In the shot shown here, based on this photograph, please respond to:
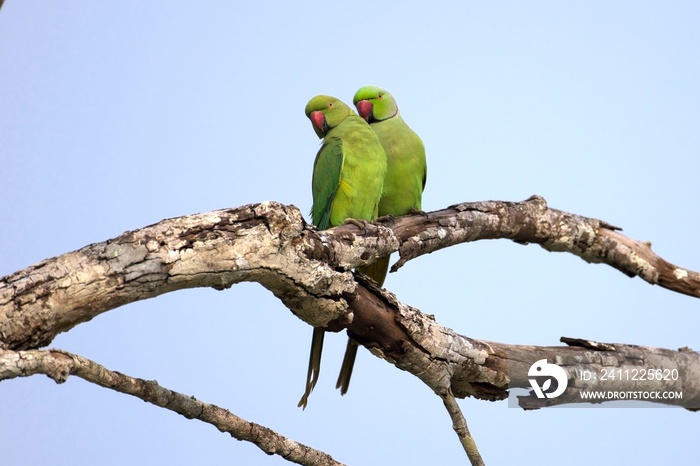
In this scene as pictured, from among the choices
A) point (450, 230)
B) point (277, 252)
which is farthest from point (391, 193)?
point (277, 252)

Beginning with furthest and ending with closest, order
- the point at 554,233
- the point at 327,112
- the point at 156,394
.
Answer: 1. the point at 554,233
2. the point at 327,112
3. the point at 156,394

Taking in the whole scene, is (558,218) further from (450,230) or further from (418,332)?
(418,332)

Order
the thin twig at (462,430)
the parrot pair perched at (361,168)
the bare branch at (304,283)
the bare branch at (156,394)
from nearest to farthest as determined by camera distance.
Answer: the bare branch at (156,394) < the bare branch at (304,283) < the thin twig at (462,430) < the parrot pair perched at (361,168)

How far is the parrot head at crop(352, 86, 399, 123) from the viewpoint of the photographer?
4094 mm

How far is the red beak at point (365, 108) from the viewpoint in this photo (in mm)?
4113

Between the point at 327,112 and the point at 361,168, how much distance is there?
1.69ft

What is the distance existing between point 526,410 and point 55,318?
1.82m

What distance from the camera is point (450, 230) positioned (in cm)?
344

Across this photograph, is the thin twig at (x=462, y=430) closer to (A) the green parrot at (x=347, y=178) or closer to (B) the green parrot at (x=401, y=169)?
(A) the green parrot at (x=347, y=178)

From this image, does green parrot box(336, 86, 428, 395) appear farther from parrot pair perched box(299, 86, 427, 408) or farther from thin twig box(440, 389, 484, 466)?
thin twig box(440, 389, 484, 466)

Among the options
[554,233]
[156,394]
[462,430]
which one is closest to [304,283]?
[156,394]

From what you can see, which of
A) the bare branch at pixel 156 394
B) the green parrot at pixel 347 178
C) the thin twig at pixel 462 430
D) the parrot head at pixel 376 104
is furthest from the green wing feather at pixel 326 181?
the bare branch at pixel 156 394

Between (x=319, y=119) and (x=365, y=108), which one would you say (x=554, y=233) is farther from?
(x=319, y=119)

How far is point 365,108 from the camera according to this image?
13.5 feet
